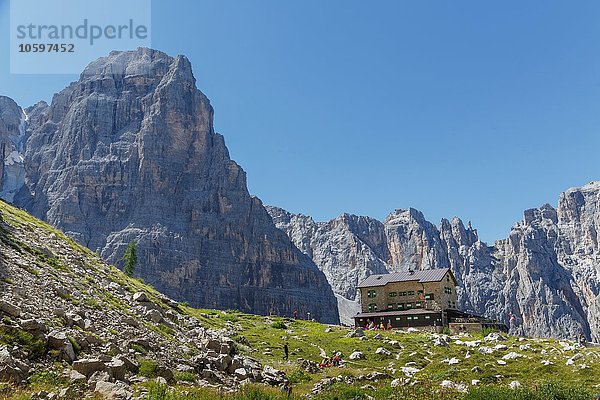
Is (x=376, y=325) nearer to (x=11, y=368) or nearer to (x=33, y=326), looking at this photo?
(x=33, y=326)

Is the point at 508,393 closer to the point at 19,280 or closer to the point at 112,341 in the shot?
the point at 112,341

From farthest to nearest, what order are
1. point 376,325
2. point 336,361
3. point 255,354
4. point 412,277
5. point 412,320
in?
point 412,277
point 376,325
point 412,320
point 255,354
point 336,361

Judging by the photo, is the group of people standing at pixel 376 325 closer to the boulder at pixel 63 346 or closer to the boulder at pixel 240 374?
the boulder at pixel 240 374

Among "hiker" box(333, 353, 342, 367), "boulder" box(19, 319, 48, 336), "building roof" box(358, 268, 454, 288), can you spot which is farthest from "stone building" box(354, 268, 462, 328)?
"boulder" box(19, 319, 48, 336)

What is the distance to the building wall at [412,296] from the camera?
8019 cm

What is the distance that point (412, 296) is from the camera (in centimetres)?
8244

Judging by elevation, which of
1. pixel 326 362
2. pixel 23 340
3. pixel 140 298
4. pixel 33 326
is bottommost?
pixel 326 362

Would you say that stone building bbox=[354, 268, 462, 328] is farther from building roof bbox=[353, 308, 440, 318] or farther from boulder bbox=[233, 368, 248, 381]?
boulder bbox=[233, 368, 248, 381]

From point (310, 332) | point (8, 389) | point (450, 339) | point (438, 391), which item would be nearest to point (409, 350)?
point (450, 339)

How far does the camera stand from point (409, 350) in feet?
152

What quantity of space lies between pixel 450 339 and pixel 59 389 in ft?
136

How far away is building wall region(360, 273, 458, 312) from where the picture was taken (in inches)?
3157

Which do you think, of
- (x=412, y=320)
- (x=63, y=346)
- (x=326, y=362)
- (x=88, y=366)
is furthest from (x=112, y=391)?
(x=412, y=320)

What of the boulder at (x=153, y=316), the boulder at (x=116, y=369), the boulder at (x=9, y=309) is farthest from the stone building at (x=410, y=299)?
the boulder at (x=9, y=309)
